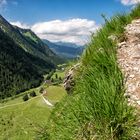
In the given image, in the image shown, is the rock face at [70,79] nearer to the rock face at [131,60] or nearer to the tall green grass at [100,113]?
the rock face at [131,60]

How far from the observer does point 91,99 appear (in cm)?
695

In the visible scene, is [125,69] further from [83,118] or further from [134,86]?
[83,118]

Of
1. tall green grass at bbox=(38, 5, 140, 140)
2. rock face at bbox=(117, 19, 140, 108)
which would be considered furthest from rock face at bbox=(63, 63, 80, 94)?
tall green grass at bbox=(38, 5, 140, 140)

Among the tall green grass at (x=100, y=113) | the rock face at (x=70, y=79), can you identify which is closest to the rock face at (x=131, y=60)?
the tall green grass at (x=100, y=113)

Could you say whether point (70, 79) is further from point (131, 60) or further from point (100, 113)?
point (100, 113)

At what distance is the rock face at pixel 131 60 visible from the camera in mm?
7502

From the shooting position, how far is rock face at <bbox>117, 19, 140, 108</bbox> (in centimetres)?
750

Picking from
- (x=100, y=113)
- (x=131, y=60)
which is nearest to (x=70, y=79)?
(x=131, y=60)

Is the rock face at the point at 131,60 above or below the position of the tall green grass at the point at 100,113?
above

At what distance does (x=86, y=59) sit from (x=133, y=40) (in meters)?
1.45

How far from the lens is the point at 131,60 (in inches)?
356

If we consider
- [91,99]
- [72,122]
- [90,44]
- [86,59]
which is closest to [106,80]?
[91,99]

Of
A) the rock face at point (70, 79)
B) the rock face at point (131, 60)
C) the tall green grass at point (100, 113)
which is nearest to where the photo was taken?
the tall green grass at point (100, 113)

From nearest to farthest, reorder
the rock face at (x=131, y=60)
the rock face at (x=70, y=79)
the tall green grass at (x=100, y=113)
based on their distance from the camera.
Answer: the tall green grass at (x=100, y=113) < the rock face at (x=131, y=60) < the rock face at (x=70, y=79)
